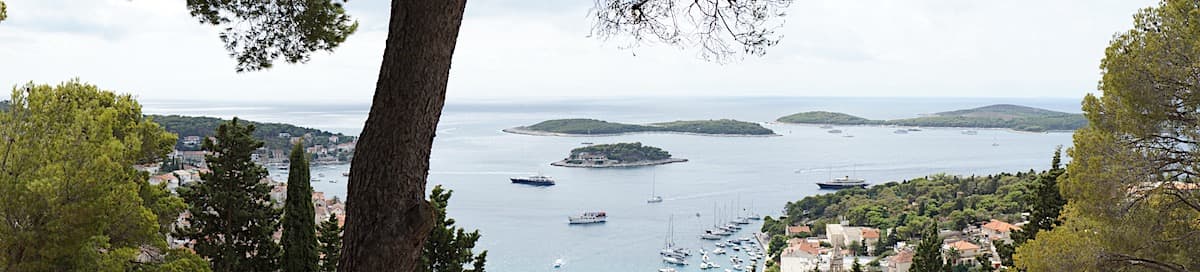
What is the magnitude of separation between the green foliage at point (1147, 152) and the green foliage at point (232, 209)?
553 centimetres

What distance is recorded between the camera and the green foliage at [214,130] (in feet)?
35.2

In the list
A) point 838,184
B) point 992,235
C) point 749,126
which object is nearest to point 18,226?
point 992,235

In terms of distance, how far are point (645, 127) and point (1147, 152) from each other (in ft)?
118

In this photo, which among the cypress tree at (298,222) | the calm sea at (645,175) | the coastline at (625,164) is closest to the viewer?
the cypress tree at (298,222)

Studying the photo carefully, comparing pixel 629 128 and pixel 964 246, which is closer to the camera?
pixel 964 246

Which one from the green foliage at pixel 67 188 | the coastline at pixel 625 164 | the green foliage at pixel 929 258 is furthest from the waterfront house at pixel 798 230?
the green foliage at pixel 67 188

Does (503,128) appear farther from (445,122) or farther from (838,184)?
(838,184)

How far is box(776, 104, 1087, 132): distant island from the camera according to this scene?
28062mm

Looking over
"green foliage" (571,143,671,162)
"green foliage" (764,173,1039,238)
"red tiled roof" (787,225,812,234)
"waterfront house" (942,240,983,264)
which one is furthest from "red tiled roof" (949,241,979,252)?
"green foliage" (571,143,671,162)

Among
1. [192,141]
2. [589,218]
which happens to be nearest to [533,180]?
[589,218]

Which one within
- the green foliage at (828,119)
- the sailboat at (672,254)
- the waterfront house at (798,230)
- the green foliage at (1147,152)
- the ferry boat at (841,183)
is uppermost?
the green foliage at (1147,152)

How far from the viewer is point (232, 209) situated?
602 cm

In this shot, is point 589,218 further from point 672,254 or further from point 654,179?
point 654,179

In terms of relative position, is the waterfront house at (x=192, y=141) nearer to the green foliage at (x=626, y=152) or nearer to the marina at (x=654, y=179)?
the marina at (x=654, y=179)
